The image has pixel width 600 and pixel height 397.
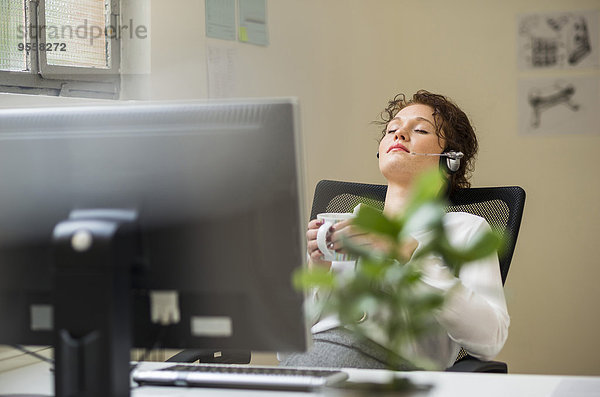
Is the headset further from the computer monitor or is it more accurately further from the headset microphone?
the computer monitor

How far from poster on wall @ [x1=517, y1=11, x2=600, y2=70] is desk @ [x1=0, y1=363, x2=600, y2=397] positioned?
2712 millimetres

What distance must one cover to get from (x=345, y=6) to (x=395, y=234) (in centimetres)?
308

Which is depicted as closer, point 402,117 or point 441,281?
point 441,281

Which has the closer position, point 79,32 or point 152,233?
point 152,233

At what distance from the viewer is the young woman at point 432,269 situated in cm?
163

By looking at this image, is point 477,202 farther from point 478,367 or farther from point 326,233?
point 326,233

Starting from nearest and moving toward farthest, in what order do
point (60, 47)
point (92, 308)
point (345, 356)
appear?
point (92, 308) → point (345, 356) → point (60, 47)

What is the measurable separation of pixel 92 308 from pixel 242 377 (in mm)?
345

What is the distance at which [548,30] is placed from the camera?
3.87 m

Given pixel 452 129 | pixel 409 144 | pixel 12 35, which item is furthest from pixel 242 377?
pixel 12 35

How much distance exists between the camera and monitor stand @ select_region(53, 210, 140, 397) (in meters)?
1.07

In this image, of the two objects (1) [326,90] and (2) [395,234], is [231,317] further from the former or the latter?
(1) [326,90]

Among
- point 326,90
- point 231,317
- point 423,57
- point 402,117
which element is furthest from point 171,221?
point 423,57

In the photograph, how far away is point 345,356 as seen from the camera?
176cm
